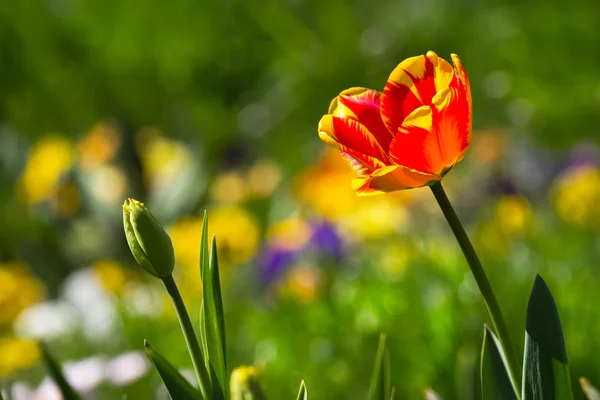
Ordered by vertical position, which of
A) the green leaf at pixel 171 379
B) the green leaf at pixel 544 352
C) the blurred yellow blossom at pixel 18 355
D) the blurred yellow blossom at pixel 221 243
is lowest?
the green leaf at pixel 544 352

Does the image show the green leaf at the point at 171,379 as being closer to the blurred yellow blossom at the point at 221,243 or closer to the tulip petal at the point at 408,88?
the tulip petal at the point at 408,88

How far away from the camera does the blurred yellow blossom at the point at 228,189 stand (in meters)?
2.63

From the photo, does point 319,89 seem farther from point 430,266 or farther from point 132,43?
point 430,266

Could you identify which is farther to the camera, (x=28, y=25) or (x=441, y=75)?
(x=28, y=25)

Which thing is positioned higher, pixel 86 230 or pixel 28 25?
pixel 28 25

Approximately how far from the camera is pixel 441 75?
1.44 feet

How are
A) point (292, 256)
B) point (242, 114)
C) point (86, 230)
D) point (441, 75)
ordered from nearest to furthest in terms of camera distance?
point (441, 75) < point (292, 256) < point (86, 230) < point (242, 114)

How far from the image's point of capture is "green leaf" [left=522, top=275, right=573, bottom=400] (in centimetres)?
43

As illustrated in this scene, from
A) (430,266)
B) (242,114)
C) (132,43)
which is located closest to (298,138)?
(242,114)

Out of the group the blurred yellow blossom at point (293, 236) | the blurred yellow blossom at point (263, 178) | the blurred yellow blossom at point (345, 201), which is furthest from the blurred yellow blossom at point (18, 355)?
the blurred yellow blossom at point (263, 178)

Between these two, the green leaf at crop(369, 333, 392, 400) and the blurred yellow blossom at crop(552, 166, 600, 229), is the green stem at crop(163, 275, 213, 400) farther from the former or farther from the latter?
the blurred yellow blossom at crop(552, 166, 600, 229)

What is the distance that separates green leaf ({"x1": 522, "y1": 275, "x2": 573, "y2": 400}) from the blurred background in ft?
0.56

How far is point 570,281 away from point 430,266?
0.18 metres

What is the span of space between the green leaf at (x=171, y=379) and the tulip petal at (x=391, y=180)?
0.14 metres
